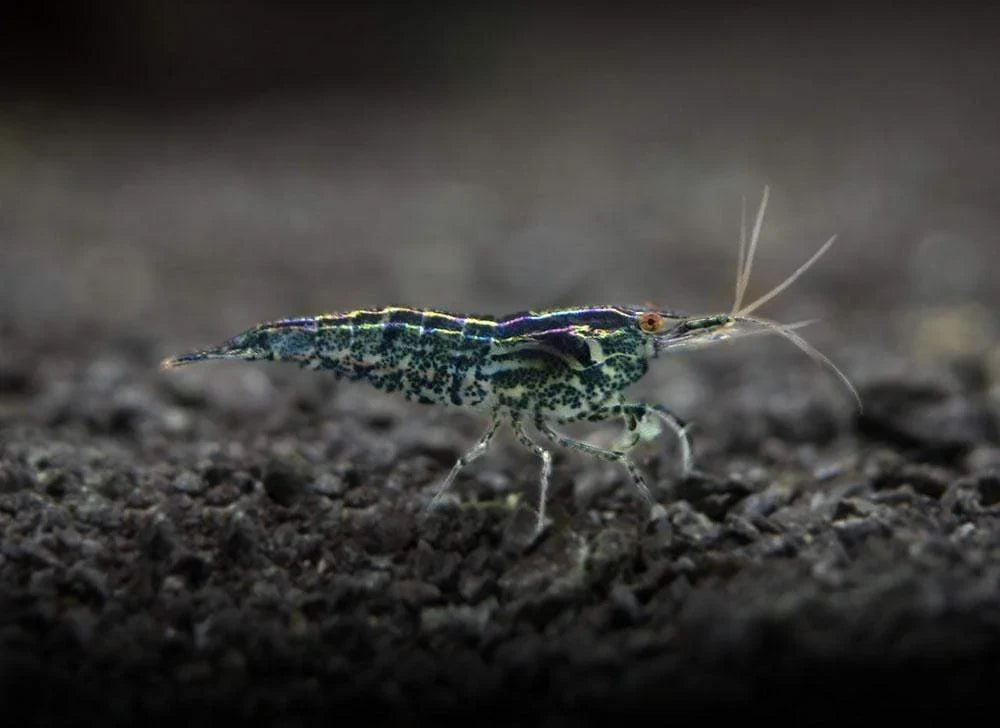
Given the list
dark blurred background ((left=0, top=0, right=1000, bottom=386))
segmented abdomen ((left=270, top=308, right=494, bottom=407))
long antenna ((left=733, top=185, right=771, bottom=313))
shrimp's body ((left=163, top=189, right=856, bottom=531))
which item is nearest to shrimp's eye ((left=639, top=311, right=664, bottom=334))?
shrimp's body ((left=163, top=189, right=856, bottom=531))

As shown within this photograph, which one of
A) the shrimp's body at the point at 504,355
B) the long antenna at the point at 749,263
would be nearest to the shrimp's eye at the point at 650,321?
the shrimp's body at the point at 504,355

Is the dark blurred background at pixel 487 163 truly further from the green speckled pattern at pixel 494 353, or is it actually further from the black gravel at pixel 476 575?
the green speckled pattern at pixel 494 353

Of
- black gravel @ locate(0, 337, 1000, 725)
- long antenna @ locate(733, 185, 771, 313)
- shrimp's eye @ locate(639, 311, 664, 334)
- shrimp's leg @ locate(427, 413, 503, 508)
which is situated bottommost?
black gravel @ locate(0, 337, 1000, 725)

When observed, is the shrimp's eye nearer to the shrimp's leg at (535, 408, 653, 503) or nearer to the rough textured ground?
the shrimp's leg at (535, 408, 653, 503)

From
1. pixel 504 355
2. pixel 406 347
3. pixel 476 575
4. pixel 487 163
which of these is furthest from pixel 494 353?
pixel 487 163

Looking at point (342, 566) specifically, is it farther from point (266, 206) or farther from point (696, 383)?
point (266, 206)

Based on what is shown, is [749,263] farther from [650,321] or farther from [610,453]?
[610,453]
